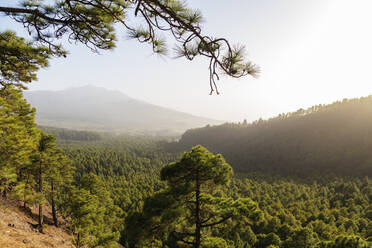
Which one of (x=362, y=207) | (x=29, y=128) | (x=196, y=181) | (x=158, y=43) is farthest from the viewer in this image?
(x=362, y=207)

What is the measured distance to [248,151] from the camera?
128 m

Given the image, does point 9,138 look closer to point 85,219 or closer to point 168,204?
point 85,219

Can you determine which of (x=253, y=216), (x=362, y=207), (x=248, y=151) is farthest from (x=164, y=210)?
(x=248, y=151)

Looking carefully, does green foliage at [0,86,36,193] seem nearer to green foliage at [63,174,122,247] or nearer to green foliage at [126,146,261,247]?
green foliage at [63,174,122,247]

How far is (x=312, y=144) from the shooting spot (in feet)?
363

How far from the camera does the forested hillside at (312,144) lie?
92.0 m

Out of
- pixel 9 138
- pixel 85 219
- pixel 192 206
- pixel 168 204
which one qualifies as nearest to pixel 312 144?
pixel 192 206

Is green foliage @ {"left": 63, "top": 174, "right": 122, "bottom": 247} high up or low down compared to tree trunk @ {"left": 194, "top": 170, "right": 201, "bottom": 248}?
down

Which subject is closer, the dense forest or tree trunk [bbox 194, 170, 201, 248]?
the dense forest

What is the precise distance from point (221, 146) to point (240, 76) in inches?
6176

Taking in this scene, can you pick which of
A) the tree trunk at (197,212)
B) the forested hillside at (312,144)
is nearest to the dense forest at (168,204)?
the tree trunk at (197,212)

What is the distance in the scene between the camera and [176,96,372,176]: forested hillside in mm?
92000

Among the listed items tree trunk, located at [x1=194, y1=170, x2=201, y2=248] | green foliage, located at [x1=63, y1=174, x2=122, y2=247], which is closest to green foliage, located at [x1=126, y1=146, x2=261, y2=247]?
tree trunk, located at [x1=194, y1=170, x2=201, y2=248]

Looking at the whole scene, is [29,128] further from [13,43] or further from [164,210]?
[164,210]
